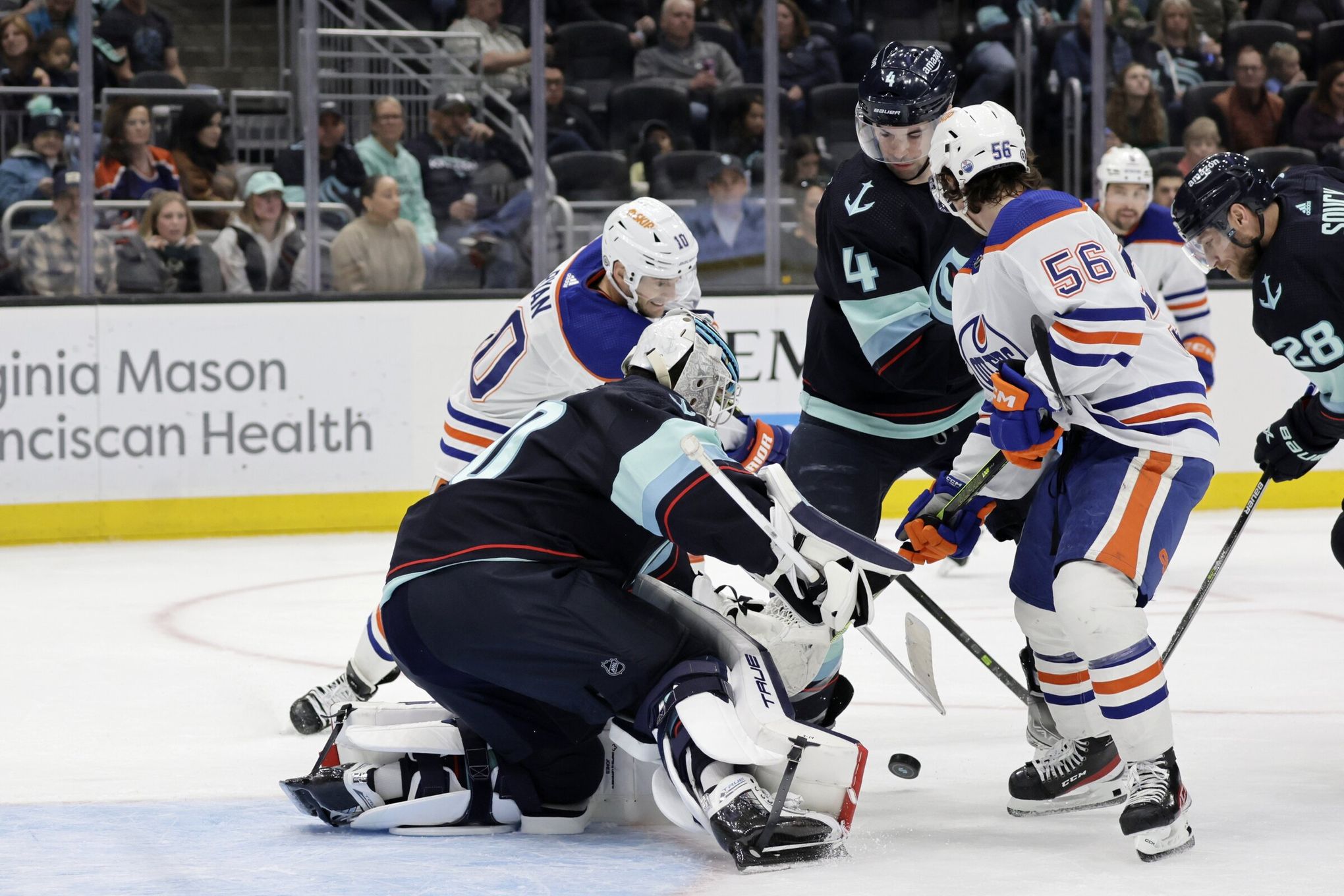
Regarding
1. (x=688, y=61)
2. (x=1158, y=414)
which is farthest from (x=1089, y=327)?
(x=688, y=61)

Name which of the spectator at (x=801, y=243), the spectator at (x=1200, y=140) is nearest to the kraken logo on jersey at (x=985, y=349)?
the spectator at (x=801, y=243)

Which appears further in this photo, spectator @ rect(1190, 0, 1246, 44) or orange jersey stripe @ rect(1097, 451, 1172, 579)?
spectator @ rect(1190, 0, 1246, 44)

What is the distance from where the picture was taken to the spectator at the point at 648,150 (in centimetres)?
729

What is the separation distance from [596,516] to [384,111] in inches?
180

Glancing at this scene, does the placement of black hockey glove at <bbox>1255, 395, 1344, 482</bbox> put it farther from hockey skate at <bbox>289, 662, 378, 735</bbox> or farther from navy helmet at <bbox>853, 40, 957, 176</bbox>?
hockey skate at <bbox>289, 662, 378, 735</bbox>

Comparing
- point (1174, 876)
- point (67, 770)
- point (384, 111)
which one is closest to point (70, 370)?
point (384, 111)

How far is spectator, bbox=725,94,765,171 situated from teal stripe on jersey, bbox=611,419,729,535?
16.4ft

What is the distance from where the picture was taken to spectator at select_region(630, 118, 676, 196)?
7293mm

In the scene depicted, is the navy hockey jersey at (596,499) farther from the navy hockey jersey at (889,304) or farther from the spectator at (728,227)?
the spectator at (728,227)

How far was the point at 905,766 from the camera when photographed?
2973mm

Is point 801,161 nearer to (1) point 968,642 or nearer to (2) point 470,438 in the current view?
Answer: (2) point 470,438

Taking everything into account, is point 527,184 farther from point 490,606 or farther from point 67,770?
point 490,606

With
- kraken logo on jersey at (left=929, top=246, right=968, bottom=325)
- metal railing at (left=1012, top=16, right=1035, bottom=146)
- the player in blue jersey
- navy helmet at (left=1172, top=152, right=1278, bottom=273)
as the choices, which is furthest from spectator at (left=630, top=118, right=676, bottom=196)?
the player in blue jersey

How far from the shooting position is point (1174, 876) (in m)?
2.46
